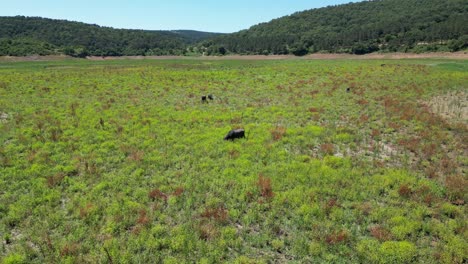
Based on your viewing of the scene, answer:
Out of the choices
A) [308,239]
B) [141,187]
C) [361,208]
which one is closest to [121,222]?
[141,187]

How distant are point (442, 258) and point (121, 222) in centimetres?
896

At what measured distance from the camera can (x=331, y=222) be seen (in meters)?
8.71

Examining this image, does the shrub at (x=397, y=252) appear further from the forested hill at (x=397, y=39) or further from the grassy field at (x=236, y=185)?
the forested hill at (x=397, y=39)

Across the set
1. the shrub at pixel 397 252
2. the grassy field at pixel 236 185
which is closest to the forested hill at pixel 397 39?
the grassy field at pixel 236 185

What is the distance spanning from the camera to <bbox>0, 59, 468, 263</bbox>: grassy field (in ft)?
25.5

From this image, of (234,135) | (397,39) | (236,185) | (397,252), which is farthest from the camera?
(397,39)

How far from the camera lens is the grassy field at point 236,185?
25.5 ft

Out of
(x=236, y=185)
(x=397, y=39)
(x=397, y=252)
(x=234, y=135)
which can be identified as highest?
(x=397, y=39)

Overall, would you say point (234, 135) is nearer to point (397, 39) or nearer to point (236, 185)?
point (236, 185)

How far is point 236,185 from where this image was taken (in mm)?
11086

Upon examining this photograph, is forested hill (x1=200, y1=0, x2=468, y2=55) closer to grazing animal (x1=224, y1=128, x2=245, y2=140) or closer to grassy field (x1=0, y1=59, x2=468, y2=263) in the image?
grassy field (x1=0, y1=59, x2=468, y2=263)

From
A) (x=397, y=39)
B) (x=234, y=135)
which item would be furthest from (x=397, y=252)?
(x=397, y=39)

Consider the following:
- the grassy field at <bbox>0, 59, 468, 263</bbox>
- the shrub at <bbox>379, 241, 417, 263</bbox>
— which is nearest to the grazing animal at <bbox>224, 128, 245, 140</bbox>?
the grassy field at <bbox>0, 59, 468, 263</bbox>

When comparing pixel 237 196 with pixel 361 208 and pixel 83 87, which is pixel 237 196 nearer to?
pixel 361 208
